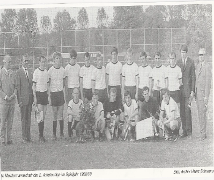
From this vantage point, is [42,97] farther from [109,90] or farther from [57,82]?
[109,90]

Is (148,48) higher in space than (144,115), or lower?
higher

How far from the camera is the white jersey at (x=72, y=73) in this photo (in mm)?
6020

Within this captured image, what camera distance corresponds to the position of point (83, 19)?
6.02 meters

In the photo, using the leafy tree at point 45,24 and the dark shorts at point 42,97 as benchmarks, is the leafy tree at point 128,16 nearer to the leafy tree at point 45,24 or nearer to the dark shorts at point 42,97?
the leafy tree at point 45,24

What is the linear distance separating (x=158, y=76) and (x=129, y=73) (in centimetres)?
29

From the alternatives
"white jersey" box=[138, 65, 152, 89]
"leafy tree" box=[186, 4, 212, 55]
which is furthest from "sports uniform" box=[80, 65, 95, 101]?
"leafy tree" box=[186, 4, 212, 55]

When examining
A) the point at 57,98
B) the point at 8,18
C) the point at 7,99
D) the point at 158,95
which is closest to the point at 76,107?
the point at 57,98

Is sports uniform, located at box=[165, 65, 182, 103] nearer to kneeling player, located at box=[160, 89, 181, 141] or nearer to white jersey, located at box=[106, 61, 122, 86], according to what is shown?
kneeling player, located at box=[160, 89, 181, 141]

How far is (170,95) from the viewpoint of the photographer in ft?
19.9

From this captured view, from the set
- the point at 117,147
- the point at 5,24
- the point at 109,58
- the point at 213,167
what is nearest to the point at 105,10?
the point at 109,58

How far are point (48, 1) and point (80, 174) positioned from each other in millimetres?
1725

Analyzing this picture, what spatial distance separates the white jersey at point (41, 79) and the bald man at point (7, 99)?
0.73 feet

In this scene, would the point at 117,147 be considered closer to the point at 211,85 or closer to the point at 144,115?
the point at 144,115

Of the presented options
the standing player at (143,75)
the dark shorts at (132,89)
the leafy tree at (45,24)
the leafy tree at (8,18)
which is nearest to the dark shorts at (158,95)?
the standing player at (143,75)
